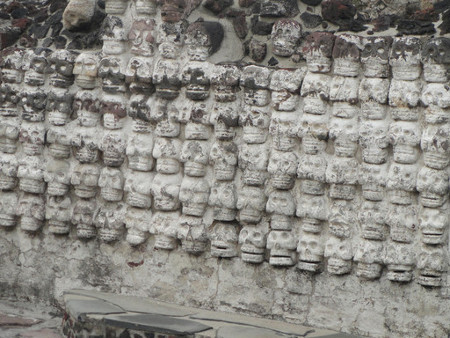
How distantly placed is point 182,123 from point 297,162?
2.21 ft

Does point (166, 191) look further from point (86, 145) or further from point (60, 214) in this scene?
point (60, 214)

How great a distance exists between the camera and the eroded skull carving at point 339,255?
5.30 m

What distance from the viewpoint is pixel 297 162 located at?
17.7 ft

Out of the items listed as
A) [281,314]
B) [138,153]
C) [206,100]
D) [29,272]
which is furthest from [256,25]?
[29,272]

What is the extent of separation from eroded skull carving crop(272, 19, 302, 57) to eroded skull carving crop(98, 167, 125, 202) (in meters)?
1.11

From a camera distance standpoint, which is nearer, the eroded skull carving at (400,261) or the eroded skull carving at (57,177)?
the eroded skull carving at (400,261)

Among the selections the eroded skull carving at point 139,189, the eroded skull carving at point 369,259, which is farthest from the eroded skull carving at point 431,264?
the eroded skull carving at point 139,189

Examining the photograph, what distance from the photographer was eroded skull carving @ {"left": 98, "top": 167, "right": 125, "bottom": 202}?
5.85 m

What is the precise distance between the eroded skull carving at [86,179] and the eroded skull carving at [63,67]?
1.54 feet

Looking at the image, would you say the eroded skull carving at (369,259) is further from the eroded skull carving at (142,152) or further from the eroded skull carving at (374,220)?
the eroded skull carving at (142,152)

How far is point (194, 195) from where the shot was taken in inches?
221

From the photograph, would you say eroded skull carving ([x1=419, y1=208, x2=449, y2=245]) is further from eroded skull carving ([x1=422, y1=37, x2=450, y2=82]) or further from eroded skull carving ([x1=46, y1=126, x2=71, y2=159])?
eroded skull carving ([x1=46, y1=126, x2=71, y2=159])

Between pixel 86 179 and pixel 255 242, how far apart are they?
104cm

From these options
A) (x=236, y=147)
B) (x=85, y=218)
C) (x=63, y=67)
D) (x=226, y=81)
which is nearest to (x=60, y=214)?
(x=85, y=218)
